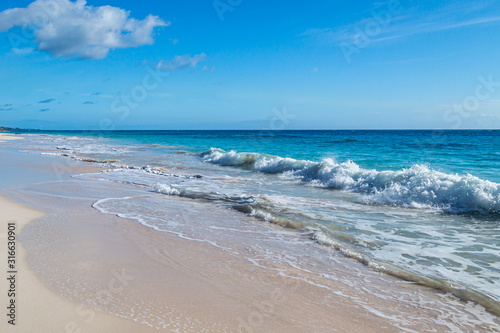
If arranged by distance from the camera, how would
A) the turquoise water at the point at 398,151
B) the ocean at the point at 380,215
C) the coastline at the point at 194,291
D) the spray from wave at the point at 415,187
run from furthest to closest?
the turquoise water at the point at 398,151 < the spray from wave at the point at 415,187 < the ocean at the point at 380,215 < the coastline at the point at 194,291

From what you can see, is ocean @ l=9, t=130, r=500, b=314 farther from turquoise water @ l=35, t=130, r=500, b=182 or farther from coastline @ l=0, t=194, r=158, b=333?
turquoise water @ l=35, t=130, r=500, b=182

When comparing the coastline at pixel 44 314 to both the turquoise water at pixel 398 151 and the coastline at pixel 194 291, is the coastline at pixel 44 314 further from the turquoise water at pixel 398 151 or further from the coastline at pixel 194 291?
the turquoise water at pixel 398 151

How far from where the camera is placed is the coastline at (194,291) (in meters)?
3.16

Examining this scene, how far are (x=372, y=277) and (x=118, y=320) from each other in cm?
311

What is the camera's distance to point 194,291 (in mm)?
3736

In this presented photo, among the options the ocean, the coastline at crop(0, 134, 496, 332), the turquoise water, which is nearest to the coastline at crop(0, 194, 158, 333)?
the coastline at crop(0, 134, 496, 332)

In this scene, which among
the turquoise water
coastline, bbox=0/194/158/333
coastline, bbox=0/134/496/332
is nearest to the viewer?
coastline, bbox=0/194/158/333

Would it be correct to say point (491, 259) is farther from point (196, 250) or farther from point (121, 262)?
point (121, 262)

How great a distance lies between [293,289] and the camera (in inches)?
155

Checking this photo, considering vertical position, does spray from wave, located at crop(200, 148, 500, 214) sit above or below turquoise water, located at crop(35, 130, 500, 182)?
below

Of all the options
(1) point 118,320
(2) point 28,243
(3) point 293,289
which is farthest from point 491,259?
(2) point 28,243

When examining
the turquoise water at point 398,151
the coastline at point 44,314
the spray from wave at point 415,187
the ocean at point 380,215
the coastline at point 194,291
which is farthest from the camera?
the turquoise water at point 398,151

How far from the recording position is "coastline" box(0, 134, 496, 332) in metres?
3.16

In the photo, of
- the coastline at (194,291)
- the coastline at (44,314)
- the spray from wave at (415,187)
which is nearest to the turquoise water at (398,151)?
the spray from wave at (415,187)
